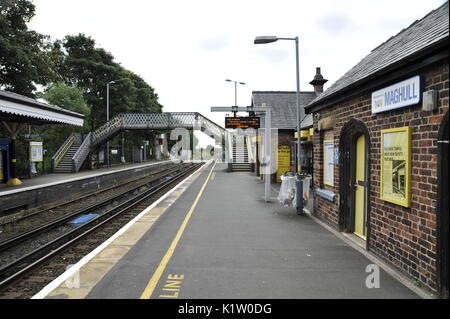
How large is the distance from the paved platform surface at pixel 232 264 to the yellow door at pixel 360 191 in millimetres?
591

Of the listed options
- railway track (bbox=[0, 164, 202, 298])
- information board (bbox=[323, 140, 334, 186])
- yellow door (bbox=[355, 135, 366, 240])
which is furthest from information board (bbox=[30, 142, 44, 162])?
yellow door (bbox=[355, 135, 366, 240])

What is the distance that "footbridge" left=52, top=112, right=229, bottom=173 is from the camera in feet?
81.6

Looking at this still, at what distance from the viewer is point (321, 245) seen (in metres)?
6.33

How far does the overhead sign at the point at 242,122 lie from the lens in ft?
45.2

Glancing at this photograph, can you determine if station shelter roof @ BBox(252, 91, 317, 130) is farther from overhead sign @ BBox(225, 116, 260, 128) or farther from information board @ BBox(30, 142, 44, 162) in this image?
information board @ BBox(30, 142, 44, 162)

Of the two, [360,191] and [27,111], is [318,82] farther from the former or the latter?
[27,111]

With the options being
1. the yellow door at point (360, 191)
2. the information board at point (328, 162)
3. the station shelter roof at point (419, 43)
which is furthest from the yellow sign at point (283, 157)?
the yellow door at point (360, 191)

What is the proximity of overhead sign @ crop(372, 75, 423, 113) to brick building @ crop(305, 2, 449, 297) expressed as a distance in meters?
0.02

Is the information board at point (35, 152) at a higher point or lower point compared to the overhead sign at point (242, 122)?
lower

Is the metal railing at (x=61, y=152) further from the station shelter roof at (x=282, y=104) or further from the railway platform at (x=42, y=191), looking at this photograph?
the station shelter roof at (x=282, y=104)

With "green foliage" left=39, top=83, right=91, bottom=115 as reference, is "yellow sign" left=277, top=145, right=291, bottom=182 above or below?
below

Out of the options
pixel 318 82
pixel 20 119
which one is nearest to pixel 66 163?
pixel 20 119
